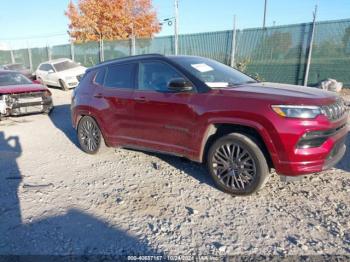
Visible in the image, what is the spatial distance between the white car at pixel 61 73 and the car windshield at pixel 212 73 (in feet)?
40.4

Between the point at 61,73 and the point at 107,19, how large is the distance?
1292 centimetres

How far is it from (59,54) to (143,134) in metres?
22.4

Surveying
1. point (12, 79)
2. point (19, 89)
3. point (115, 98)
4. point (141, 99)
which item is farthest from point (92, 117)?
point (12, 79)

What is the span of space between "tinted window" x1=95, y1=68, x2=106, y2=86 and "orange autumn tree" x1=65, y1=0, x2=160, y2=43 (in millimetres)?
22083

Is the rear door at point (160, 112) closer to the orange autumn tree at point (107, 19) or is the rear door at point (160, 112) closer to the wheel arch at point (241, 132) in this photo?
the wheel arch at point (241, 132)

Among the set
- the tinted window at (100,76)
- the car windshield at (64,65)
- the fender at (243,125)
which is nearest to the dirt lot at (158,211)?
the fender at (243,125)

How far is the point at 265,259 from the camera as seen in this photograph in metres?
2.63

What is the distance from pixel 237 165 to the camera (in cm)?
372

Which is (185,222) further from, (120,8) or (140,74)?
(120,8)

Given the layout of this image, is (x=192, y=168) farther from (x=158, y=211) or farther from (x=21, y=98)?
(x=21, y=98)

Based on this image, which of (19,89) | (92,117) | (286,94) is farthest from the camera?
A: (19,89)

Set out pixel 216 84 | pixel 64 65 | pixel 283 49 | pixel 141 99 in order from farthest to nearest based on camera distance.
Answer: pixel 64 65, pixel 283 49, pixel 141 99, pixel 216 84

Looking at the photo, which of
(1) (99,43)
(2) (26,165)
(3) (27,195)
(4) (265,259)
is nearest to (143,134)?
(3) (27,195)

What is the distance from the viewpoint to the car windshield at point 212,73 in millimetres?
4180
